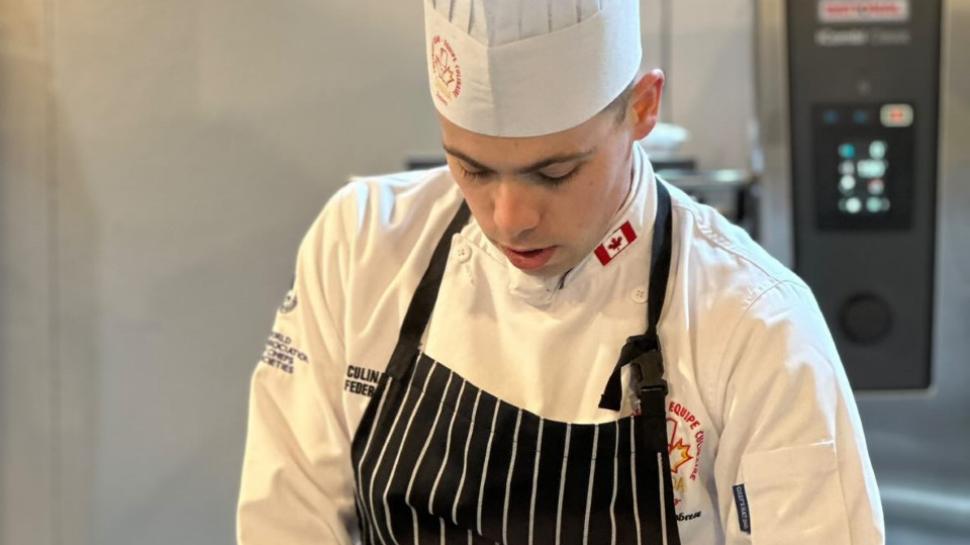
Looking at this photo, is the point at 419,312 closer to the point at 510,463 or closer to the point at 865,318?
the point at 510,463

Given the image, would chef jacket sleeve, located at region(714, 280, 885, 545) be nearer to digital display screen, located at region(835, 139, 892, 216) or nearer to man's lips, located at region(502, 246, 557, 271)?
man's lips, located at region(502, 246, 557, 271)

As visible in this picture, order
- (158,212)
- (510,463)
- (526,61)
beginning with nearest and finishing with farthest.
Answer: (526,61)
(510,463)
(158,212)

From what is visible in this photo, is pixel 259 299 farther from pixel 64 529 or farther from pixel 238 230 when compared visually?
pixel 64 529

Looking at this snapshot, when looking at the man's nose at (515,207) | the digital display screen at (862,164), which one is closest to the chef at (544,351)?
the man's nose at (515,207)

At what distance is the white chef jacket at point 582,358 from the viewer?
823mm

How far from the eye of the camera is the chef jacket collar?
91 cm

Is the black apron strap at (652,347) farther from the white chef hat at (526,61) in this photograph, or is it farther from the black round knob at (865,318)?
the black round knob at (865,318)

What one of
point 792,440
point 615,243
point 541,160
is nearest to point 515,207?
point 541,160

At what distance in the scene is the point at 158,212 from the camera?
142 cm

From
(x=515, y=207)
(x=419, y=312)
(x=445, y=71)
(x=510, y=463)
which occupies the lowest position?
(x=510, y=463)

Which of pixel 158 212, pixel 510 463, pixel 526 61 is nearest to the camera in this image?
pixel 526 61

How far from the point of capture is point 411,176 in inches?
40.7

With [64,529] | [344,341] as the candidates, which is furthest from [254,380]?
[64,529]

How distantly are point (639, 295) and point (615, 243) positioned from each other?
0.05 m
